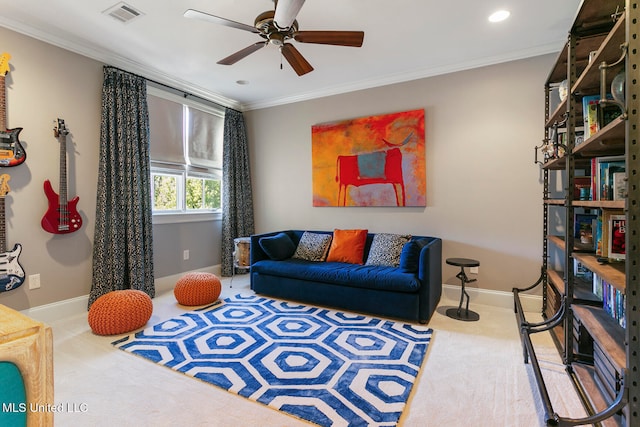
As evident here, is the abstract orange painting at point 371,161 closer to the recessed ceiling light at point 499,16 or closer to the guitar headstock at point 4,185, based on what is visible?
the recessed ceiling light at point 499,16

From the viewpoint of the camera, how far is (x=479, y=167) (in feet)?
11.0

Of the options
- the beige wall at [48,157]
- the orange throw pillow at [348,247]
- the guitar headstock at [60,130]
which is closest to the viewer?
the beige wall at [48,157]

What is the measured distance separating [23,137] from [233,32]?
204 cm

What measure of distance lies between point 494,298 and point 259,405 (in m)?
2.71

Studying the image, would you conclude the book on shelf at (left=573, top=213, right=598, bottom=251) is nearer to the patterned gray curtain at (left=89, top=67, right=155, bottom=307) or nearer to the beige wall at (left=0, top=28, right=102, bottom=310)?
the patterned gray curtain at (left=89, top=67, right=155, bottom=307)

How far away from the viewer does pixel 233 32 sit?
277 cm

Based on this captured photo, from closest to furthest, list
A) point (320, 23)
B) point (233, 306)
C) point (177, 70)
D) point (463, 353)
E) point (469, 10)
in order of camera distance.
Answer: point (463, 353) → point (469, 10) → point (320, 23) → point (233, 306) → point (177, 70)

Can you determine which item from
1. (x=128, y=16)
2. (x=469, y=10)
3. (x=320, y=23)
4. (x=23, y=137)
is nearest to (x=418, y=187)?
(x=469, y=10)

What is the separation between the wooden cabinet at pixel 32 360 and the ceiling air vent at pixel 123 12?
2675 millimetres

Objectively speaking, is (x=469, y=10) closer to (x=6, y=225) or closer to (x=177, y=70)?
(x=177, y=70)

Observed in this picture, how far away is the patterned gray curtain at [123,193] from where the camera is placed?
317 centimetres

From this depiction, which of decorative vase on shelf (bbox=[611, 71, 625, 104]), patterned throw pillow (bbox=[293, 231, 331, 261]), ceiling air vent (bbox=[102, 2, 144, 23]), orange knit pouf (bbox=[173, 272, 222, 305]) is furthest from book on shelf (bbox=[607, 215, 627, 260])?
ceiling air vent (bbox=[102, 2, 144, 23])

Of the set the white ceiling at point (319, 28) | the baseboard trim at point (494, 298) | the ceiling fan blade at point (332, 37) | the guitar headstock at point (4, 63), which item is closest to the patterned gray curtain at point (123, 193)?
the white ceiling at point (319, 28)

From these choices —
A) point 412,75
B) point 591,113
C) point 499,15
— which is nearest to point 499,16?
point 499,15
